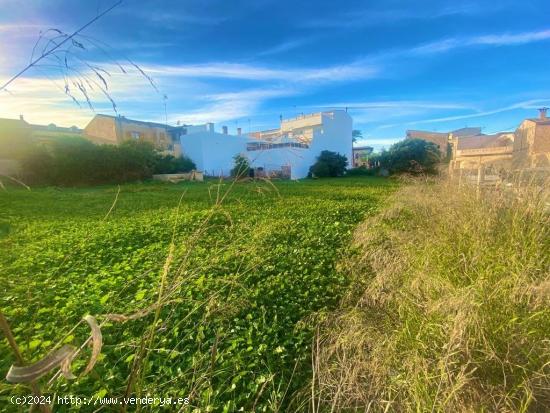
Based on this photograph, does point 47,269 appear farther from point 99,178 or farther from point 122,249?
point 99,178

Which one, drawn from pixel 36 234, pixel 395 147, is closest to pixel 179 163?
pixel 395 147

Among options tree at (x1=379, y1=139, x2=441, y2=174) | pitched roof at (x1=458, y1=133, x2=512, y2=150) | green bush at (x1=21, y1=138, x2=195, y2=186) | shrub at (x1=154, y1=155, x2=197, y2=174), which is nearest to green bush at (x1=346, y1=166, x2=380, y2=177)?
tree at (x1=379, y1=139, x2=441, y2=174)

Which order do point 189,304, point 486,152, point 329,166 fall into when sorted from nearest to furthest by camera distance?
1. point 189,304
2. point 486,152
3. point 329,166

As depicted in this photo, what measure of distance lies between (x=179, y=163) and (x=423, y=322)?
2336 cm

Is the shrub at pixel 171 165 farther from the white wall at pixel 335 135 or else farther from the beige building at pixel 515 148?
the beige building at pixel 515 148

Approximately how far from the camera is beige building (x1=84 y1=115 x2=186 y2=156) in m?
25.7

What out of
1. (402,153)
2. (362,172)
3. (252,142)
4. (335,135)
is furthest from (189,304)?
(335,135)

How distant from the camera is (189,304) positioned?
2176 millimetres

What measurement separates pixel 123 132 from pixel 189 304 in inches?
1169

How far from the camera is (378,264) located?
109 inches

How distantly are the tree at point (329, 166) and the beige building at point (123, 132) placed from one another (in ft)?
42.7

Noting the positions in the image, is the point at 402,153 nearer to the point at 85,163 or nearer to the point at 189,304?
the point at 85,163

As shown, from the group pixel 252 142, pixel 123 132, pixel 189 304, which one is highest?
pixel 123 132

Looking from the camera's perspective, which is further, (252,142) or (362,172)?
(362,172)
